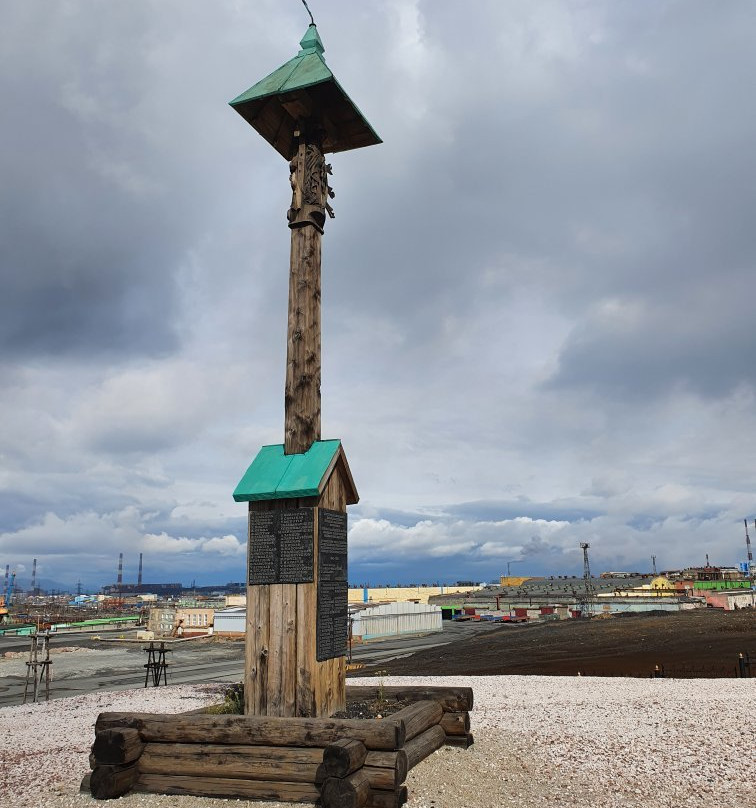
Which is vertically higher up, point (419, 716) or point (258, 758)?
point (419, 716)

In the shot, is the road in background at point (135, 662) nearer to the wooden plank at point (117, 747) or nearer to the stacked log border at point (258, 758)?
the wooden plank at point (117, 747)

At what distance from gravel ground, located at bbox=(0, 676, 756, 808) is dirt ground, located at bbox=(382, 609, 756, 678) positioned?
746cm

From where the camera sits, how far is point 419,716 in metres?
8.27

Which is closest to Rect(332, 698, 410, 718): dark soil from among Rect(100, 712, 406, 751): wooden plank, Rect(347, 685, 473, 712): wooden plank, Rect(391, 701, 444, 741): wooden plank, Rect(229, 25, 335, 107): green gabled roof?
Rect(347, 685, 473, 712): wooden plank

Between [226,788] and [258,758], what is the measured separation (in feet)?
1.48

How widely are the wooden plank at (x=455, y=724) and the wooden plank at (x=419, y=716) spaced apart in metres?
0.11

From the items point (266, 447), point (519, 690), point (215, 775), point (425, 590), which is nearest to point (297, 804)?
point (215, 775)

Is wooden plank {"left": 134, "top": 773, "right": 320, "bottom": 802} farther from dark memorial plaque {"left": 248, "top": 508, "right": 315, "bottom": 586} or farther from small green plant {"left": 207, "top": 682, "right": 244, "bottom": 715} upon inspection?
dark memorial plaque {"left": 248, "top": 508, "right": 315, "bottom": 586}

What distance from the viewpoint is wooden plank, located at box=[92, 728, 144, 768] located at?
7.38m

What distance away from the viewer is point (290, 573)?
8.52 m

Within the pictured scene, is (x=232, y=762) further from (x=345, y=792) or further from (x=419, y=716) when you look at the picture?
(x=419, y=716)

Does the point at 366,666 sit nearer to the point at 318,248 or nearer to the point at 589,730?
the point at 589,730

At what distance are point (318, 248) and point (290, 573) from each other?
181 inches

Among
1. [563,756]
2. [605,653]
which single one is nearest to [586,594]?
[605,653]
